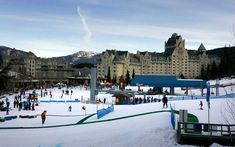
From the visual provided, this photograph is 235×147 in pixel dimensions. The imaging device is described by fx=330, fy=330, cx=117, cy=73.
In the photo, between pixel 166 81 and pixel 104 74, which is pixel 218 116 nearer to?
pixel 166 81

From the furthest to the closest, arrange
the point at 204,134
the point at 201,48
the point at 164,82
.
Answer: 1. the point at 201,48
2. the point at 164,82
3. the point at 204,134

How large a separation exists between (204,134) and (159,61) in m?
146

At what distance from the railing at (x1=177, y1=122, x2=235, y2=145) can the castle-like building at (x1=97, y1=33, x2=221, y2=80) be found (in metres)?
132

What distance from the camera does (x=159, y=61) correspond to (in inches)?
6393

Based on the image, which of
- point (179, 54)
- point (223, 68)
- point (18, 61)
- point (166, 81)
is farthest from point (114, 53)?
point (166, 81)

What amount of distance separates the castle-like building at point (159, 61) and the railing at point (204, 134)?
132m

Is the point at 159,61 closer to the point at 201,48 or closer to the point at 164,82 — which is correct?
the point at 201,48

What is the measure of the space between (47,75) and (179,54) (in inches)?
2736

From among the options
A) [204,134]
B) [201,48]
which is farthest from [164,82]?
[201,48]

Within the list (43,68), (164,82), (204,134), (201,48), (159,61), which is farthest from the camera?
(201,48)

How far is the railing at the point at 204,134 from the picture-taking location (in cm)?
1686

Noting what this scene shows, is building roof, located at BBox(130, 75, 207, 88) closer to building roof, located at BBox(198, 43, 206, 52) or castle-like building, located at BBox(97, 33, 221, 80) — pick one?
castle-like building, located at BBox(97, 33, 221, 80)

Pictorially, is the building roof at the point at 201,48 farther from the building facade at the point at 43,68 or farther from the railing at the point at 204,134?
the railing at the point at 204,134

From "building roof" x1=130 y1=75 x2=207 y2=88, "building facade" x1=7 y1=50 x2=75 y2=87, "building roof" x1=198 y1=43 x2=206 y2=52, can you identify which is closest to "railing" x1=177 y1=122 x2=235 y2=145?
"building roof" x1=130 y1=75 x2=207 y2=88
